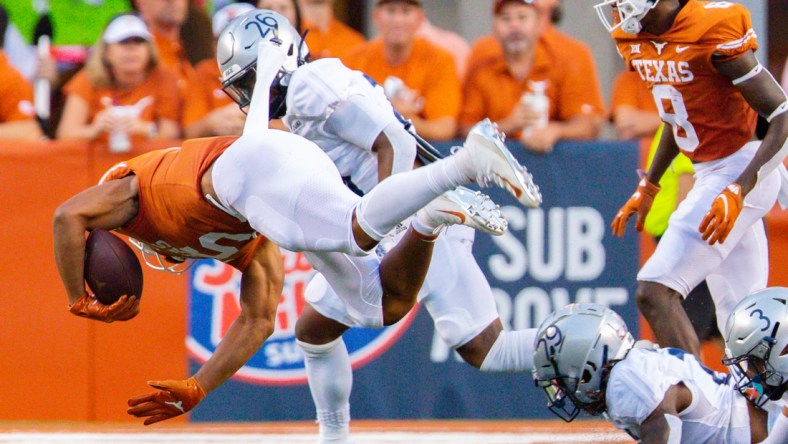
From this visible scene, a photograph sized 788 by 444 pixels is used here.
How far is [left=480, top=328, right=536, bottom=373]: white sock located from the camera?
524 cm

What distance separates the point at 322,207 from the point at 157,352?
2.71m

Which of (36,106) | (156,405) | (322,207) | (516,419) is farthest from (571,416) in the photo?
(36,106)

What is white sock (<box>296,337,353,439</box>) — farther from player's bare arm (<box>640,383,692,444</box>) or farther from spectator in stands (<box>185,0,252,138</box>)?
spectator in stands (<box>185,0,252,138</box>)

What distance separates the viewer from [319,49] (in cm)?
767

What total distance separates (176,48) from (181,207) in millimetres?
3097

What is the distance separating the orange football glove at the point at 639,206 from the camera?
574cm

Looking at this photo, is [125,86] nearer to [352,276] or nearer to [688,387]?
[352,276]

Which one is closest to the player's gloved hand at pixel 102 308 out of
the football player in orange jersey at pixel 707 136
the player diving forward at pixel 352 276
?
the player diving forward at pixel 352 276

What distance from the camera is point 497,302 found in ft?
22.9

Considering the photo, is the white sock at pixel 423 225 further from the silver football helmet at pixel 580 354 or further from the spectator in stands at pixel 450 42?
the spectator in stands at pixel 450 42

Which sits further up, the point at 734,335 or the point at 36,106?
the point at 36,106

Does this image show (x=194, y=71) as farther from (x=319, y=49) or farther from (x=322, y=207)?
(x=322, y=207)

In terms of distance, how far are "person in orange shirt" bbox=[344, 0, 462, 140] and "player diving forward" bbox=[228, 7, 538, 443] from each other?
72.0 inches

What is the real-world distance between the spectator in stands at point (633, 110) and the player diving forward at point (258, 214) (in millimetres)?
2452
